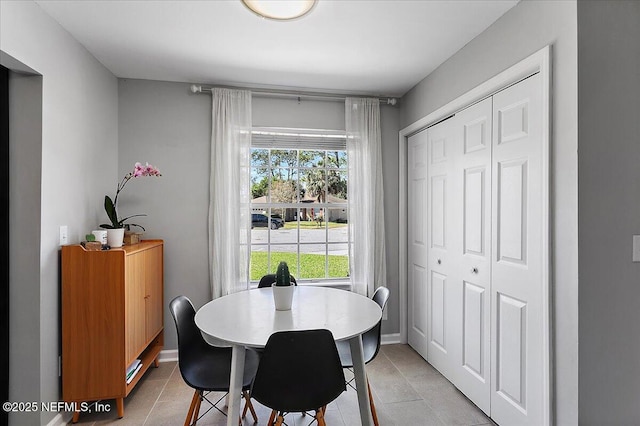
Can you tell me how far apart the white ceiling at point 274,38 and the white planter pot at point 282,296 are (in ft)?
5.52

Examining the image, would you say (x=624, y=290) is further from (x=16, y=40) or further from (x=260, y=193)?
(x=16, y=40)

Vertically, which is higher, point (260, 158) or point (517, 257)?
point (260, 158)

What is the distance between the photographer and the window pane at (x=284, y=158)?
345 centimetres

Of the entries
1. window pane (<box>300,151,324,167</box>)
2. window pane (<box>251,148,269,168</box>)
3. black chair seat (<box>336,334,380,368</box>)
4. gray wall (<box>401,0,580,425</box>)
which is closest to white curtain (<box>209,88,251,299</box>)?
window pane (<box>251,148,269,168</box>)

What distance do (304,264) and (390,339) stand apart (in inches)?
47.7

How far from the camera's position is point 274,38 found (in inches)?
92.1

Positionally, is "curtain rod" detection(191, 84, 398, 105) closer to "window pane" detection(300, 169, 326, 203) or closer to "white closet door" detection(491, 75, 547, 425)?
"window pane" detection(300, 169, 326, 203)

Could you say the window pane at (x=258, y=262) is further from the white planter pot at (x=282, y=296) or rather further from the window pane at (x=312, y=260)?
the white planter pot at (x=282, y=296)

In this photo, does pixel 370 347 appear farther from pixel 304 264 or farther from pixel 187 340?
pixel 304 264

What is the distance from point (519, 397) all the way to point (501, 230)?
1.01 m

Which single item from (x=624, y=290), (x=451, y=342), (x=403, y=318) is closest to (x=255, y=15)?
(x=624, y=290)

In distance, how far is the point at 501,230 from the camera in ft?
7.09

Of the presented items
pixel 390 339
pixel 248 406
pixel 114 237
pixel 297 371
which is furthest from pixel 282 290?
pixel 390 339
